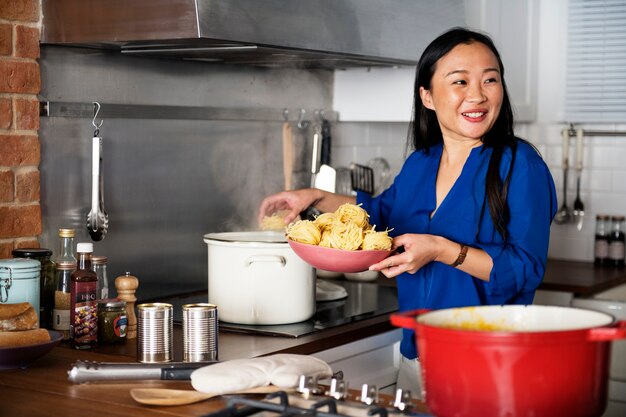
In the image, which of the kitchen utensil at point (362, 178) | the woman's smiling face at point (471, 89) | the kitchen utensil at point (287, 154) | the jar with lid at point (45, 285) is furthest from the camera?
the kitchen utensil at point (362, 178)

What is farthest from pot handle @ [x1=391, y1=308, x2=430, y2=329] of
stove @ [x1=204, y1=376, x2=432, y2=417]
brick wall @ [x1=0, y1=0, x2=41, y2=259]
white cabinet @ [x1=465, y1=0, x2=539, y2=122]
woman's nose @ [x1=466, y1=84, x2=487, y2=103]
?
white cabinet @ [x1=465, y1=0, x2=539, y2=122]

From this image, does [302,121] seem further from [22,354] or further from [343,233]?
[22,354]

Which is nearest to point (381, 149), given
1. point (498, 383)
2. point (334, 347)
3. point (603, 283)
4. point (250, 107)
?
point (250, 107)

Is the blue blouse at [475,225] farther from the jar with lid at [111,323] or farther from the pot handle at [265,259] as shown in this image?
the jar with lid at [111,323]

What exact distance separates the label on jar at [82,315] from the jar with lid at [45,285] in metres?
0.20

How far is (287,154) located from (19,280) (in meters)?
1.47

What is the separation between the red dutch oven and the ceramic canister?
3.95 ft

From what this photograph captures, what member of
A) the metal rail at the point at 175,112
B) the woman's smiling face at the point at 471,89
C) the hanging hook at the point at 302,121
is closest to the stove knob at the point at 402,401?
the woman's smiling face at the point at 471,89

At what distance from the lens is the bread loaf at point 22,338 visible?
2.00 metres

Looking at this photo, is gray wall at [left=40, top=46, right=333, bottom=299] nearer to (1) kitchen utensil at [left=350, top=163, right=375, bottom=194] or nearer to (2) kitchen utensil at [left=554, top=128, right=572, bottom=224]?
(1) kitchen utensil at [left=350, top=163, right=375, bottom=194]

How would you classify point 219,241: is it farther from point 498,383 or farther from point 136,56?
point 498,383

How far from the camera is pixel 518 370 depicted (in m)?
1.30

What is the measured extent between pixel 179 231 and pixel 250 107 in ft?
1.82

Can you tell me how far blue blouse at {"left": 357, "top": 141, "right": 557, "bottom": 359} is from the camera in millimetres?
2221
